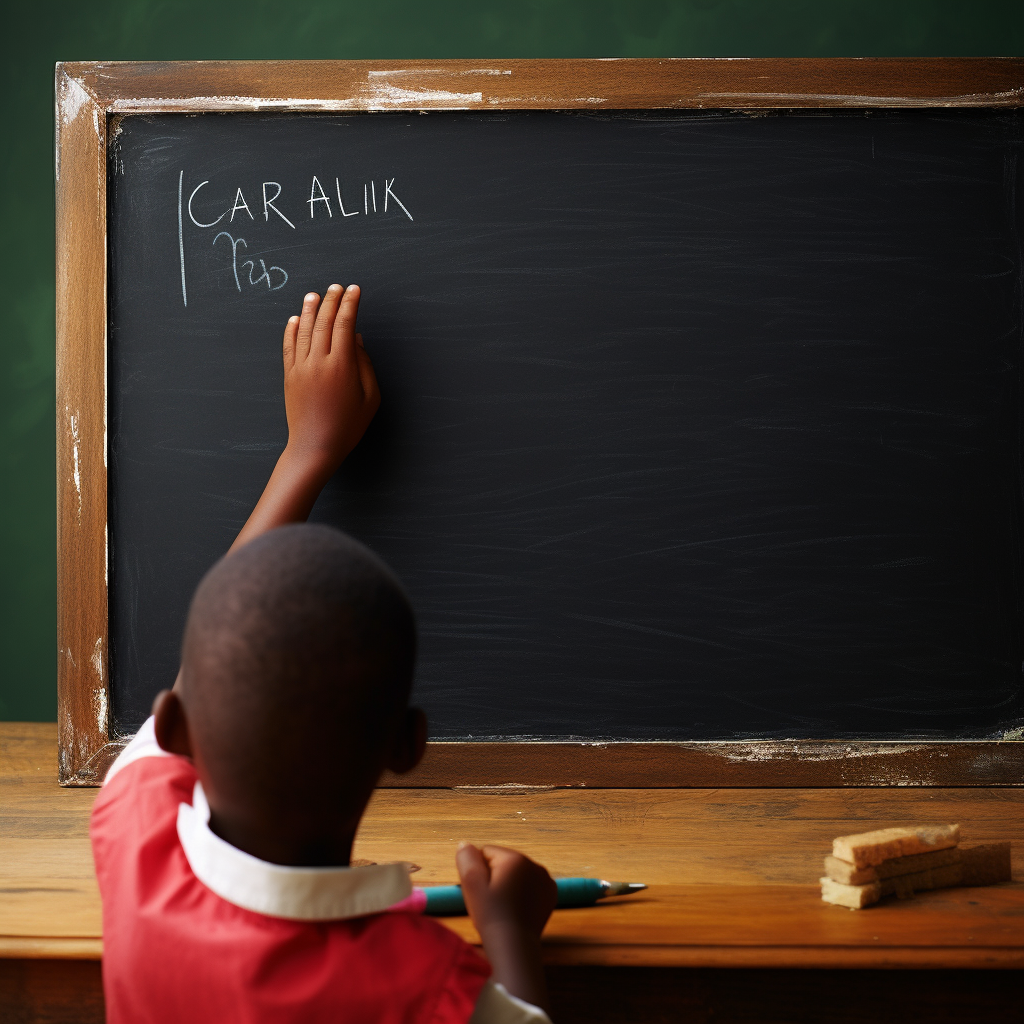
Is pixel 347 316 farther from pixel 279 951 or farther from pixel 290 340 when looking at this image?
pixel 279 951

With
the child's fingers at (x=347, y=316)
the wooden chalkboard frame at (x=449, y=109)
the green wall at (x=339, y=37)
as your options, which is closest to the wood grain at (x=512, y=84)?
the wooden chalkboard frame at (x=449, y=109)

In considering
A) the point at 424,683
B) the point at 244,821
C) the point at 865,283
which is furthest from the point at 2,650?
the point at 865,283

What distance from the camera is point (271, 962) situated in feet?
1.97

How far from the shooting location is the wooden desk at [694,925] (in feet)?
2.68

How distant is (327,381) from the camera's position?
1194mm

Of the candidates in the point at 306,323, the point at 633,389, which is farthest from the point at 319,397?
the point at 633,389

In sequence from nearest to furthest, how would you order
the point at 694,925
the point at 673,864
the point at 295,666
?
the point at 295,666, the point at 694,925, the point at 673,864

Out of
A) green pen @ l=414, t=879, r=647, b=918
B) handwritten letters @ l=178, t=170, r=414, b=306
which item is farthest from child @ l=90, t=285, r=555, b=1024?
handwritten letters @ l=178, t=170, r=414, b=306

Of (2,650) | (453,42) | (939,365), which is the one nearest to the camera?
(939,365)

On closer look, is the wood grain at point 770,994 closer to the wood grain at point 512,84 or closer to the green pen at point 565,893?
the green pen at point 565,893

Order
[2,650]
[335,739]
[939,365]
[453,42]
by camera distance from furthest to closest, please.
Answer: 1. [2,650]
2. [453,42]
3. [939,365]
4. [335,739]

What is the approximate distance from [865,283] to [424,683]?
78cm

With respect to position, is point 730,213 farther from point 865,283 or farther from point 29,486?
point 29,486

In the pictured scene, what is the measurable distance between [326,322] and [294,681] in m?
0.74
